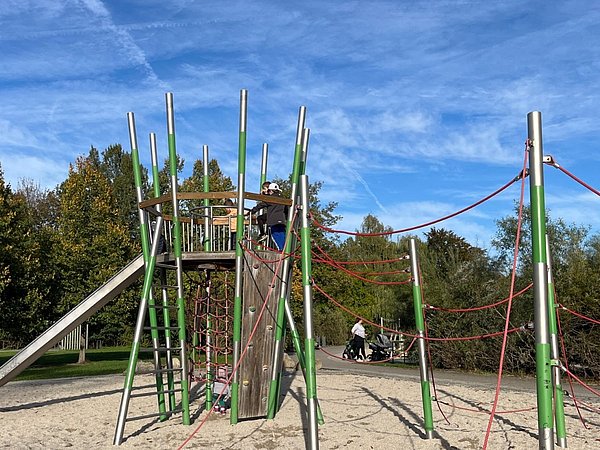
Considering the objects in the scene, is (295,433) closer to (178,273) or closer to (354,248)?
(178,273)

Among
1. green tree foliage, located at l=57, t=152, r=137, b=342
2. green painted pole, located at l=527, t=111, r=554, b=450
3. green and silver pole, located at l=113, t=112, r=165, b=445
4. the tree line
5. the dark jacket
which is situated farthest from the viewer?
green tree foliage, located at l=57, t=152, r=137, b=342

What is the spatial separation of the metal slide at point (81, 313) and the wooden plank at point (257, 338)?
63.2 inches

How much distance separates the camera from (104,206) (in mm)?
24828

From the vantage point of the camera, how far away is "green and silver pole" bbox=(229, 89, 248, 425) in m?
7.39

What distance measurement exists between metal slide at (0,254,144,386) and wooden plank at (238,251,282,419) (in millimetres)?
1605

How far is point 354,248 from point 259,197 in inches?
1339

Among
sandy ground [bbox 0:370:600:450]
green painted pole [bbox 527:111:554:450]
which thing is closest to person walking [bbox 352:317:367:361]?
sandy ground [bbox 0:370:600:450]

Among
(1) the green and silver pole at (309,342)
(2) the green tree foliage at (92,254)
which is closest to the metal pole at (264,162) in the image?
(1) the green and silver pole at (309,342)

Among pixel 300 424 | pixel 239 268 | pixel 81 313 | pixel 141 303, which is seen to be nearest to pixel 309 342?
pixel 239 268

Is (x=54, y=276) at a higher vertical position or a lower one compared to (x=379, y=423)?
higher

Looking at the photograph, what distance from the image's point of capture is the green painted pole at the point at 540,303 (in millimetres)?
3980

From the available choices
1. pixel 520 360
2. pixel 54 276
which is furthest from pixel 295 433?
pixel 54 276

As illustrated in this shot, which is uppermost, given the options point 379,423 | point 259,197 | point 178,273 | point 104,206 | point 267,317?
point 104,206

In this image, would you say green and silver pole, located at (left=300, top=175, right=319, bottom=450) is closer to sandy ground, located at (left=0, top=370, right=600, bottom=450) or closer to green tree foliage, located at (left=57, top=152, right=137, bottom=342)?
sandy ground, located at (left=0, top=370, right=600, bottom=450)
